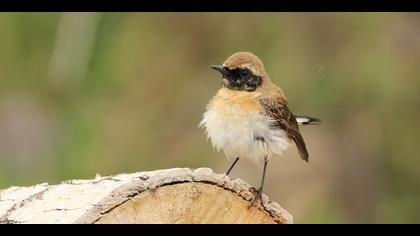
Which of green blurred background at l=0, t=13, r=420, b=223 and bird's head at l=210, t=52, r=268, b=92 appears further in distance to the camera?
green blurred background at l=0, t=13, r=420, b=223

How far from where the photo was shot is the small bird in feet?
20.0

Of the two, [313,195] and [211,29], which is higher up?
[211,29]

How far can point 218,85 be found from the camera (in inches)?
383

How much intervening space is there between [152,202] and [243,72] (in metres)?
2.00

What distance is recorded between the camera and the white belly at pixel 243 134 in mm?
6082

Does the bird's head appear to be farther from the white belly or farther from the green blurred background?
the green blurred background

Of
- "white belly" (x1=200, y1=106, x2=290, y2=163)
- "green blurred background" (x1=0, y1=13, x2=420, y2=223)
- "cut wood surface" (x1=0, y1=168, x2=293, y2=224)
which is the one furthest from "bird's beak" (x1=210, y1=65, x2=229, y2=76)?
"green blurred background" (x1=0, y1=13, x2=420, y2=223)

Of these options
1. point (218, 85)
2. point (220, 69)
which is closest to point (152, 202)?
point (220, 69)

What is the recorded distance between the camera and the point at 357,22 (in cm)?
956

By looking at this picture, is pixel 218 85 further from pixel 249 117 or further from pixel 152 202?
pixel 152 202
